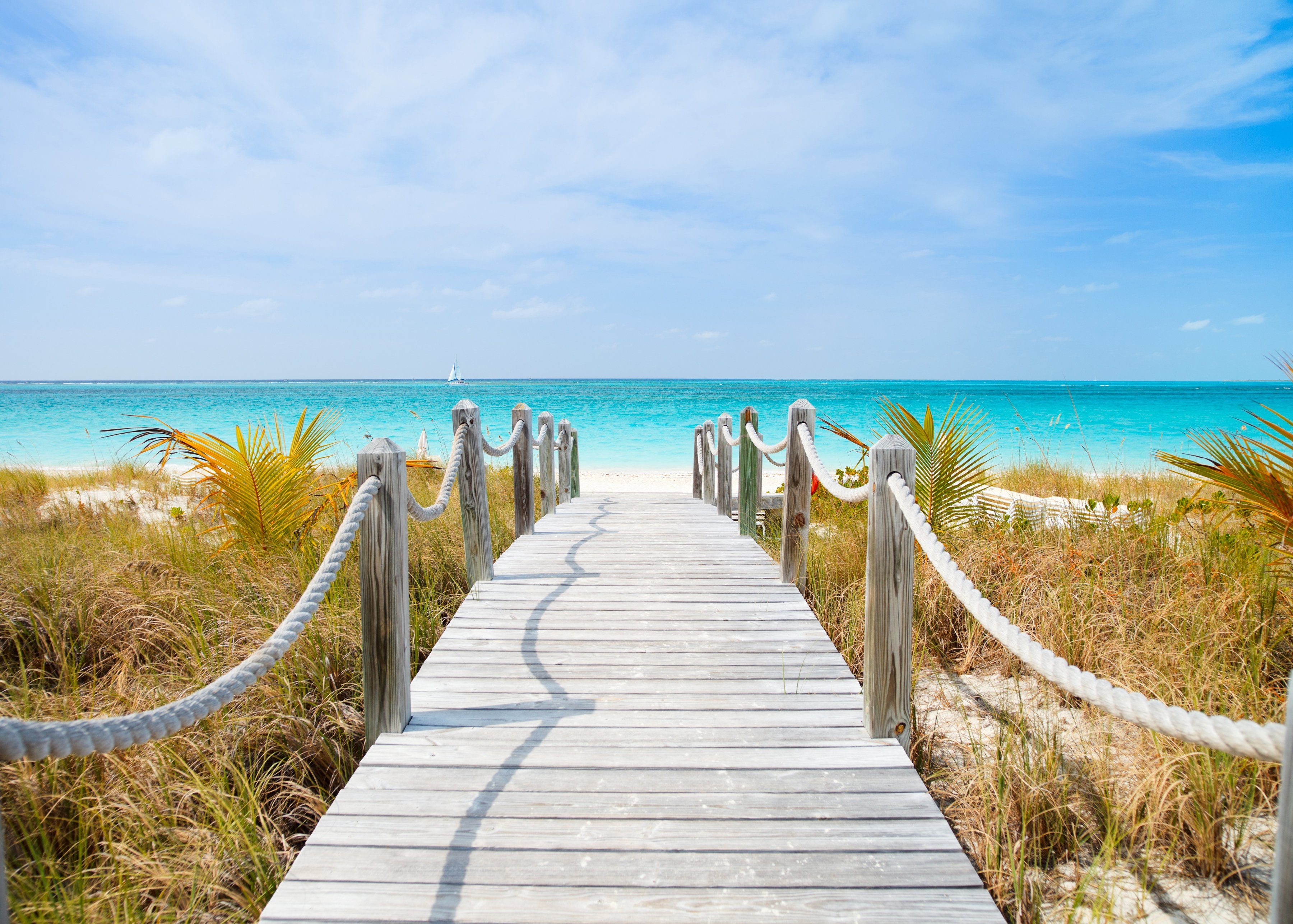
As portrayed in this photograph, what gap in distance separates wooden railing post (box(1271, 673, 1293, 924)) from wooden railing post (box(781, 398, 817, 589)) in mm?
3677

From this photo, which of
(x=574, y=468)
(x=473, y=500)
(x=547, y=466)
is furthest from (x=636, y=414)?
(x=473, y=500)

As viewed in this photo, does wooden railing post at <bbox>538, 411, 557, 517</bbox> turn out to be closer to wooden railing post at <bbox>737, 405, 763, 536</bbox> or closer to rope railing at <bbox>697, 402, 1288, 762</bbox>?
wooden railing post at <bbox>737, 405, 763, 536</bbox>

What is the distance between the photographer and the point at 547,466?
8.62 m

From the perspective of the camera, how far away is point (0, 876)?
1127 millimetres

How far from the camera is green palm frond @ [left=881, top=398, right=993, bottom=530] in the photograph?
5.61 meters

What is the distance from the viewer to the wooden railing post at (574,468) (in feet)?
36.8

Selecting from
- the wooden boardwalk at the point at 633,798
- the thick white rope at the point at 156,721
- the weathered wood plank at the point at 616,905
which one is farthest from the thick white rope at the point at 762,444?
the thick white rope at the point at 156,721

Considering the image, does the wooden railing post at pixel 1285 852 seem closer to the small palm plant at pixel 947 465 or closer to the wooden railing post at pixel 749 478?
the small palm plant at pixel 947 465

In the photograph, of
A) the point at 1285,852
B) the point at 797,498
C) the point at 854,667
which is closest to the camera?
the point at 1285,852

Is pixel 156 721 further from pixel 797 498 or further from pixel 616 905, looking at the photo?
pixel 797 498

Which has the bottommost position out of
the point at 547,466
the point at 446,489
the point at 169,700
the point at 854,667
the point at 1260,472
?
the point at 854,667

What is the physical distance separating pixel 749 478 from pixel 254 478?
170 inches

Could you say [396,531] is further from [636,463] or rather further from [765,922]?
[636,463]

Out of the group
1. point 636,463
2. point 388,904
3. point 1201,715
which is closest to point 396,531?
point 388,904
